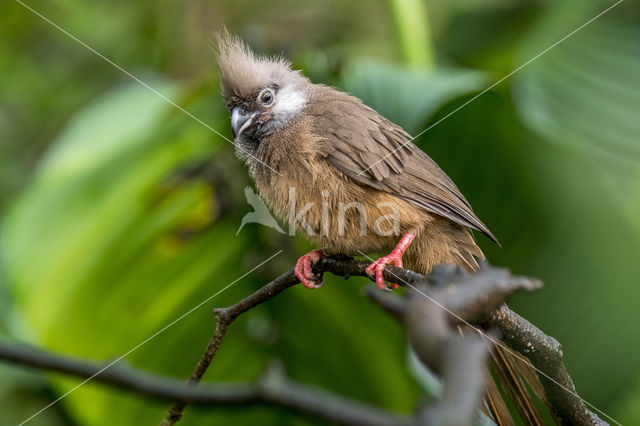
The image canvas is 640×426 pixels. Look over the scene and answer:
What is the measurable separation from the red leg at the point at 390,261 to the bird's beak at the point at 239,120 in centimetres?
73

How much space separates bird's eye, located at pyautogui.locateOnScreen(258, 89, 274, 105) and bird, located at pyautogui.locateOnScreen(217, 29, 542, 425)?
0.31 ft

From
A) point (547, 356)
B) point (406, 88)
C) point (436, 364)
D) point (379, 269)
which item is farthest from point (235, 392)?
point (406, 88)

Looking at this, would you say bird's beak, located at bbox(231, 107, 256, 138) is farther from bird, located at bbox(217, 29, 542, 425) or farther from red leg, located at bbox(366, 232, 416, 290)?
red leg, located at bbox(366, 232, 416, 290)

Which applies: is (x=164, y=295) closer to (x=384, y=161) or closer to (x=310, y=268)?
(x=310, y=268)

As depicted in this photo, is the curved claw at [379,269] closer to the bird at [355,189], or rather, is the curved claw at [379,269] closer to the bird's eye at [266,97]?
the bird at [355,189]

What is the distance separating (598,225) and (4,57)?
178 inches

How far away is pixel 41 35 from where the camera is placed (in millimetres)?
5910

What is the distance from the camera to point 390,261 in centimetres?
228

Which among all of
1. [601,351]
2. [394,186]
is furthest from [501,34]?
[394,186]

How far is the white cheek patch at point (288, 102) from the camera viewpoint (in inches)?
105

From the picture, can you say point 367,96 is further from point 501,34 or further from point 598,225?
point 501,34

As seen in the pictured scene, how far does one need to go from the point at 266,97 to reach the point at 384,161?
22.6 inches

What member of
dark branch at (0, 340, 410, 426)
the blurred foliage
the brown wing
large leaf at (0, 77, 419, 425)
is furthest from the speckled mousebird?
dark branch at (0, 340, 410, 426)

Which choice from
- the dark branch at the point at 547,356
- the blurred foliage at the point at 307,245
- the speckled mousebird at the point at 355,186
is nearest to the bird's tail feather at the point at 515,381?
the dark branch at the point at 547,356
